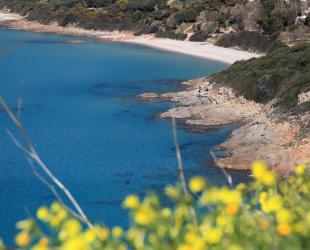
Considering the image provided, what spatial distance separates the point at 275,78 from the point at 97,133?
11.1m

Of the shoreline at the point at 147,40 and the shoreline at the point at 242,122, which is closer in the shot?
the shoreline at the point at 242,122

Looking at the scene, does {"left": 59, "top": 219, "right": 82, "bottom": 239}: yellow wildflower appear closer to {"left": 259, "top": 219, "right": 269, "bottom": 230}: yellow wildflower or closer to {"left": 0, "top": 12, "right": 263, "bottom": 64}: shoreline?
{"left": 259, "top": 219, "right": 269, "bottom": 230}: yellow wildflower

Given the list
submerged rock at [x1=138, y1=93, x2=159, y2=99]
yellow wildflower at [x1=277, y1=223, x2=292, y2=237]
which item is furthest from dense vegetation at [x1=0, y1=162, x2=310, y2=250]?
submerged rock at [x1=138, y1=93, x2=159, y2=99]

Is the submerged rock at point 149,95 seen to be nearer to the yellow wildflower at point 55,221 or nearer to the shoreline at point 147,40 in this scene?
the shoreline at point 147,40

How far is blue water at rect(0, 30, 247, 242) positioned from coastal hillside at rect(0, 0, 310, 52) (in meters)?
9.71

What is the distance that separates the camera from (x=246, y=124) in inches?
1368

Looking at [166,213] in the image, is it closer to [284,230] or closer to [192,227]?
[192,227]

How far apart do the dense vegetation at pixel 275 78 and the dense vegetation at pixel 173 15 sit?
27.1m

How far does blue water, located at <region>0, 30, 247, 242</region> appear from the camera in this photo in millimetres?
24619

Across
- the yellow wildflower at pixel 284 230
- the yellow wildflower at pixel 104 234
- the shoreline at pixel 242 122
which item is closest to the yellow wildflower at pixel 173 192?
the yellow wildflower at pixel 104 234

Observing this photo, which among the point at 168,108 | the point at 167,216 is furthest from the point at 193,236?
the point at 168,108

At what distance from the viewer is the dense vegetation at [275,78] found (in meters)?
35.4

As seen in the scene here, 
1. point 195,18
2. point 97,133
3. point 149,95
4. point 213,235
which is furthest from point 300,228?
point 195,18

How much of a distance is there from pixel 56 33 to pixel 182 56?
101 feet
